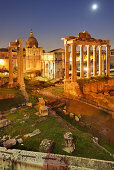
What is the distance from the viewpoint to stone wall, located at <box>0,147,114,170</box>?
19.0ft

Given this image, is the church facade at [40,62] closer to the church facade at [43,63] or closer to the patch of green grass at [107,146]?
the church facade at [43,63]

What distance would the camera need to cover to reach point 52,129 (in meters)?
10.3

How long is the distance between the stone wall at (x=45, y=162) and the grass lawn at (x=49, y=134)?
1.55 metres

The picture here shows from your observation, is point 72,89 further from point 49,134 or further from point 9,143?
point 9,143

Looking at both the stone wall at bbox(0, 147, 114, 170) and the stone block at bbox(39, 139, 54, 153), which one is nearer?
the stone wall at bbox(0, 147, 114, 170)

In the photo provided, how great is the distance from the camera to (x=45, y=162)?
5.96 meters

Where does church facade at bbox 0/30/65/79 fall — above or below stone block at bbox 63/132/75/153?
above

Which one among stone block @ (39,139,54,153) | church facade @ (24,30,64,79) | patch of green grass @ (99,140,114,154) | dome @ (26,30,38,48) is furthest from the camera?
dome @ (26,30,38,48)

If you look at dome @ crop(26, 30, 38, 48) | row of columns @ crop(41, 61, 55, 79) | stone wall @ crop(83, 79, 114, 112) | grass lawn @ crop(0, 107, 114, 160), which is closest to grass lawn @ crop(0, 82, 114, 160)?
grass lawn @ crop(0, 107, 114, 160)

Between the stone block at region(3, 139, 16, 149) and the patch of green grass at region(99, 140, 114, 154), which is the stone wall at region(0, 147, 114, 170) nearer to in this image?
the stone block at region(3, 139, 16, 149)

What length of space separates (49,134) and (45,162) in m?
3.60

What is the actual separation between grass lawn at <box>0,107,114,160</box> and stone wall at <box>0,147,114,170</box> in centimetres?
155

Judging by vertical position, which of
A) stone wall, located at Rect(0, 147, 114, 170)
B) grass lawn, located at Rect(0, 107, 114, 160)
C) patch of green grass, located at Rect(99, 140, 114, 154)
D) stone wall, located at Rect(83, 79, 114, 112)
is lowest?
patch of green grass, located at Rect(99, 140, 114, 154)

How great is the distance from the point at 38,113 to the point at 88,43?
1593 centimetres
